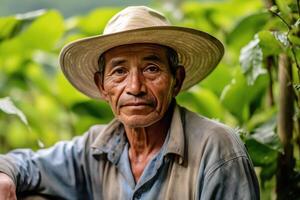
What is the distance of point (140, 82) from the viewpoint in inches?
72.5

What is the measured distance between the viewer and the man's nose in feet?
6.00

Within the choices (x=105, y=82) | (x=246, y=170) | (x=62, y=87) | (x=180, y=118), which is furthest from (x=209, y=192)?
(x=62, y=87)

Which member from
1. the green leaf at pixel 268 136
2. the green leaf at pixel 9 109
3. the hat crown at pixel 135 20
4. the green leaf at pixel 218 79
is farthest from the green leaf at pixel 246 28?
the green leaf at pixel 9 109

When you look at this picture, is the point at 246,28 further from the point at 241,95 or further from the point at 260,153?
the point at 260,153

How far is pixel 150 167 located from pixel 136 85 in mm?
256

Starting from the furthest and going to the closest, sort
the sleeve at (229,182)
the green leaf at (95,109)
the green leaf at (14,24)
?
the green leaf at (95,109) → the green leaf at (14,24) → the sleeve at (229,182)

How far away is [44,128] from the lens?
338 centimetres

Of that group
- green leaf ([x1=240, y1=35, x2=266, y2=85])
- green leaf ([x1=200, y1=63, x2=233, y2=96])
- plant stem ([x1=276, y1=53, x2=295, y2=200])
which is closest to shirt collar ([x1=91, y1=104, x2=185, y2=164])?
green leaf ([x1=240, y1=35, x2=266, y2=85])

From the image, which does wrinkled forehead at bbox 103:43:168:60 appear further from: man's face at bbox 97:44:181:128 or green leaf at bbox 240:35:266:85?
green leaf at bbox 240:35:266:85

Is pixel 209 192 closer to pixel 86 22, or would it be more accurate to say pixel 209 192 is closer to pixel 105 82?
pixel 105 82

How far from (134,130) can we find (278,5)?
56 cm

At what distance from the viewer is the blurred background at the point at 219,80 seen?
2045mm

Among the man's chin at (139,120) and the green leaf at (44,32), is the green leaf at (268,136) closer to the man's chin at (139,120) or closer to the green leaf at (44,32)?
the man's chin at (139,120)

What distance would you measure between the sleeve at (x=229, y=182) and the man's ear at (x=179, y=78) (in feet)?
0.96
